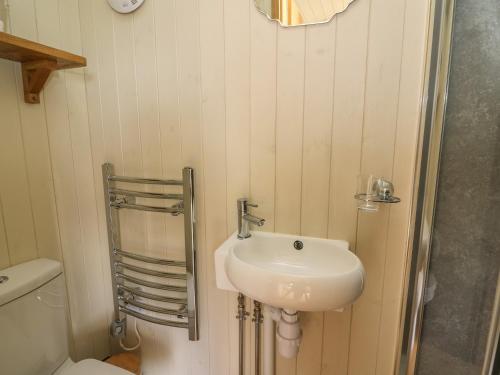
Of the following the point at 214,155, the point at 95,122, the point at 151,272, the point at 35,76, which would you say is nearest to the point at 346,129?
the point at 214,155

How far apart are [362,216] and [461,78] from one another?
0.50 metres

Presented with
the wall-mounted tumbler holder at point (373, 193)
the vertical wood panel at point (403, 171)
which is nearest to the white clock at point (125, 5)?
the vertical wood panel at point (403, 171)

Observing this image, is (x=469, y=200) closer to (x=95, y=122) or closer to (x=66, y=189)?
(x=95, y=122)

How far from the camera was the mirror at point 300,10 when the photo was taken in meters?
0.91

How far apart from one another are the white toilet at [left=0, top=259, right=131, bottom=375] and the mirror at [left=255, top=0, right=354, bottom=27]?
1.30 metres

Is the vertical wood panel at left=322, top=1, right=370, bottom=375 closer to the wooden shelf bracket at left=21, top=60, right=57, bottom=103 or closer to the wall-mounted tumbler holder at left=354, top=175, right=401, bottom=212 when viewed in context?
the wall-mounted tumbler holder at left=354, top=175, right=401, bottom=212

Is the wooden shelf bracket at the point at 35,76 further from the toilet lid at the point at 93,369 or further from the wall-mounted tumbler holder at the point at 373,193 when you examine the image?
the wall-mounted tumbler holder at the point at 373,193

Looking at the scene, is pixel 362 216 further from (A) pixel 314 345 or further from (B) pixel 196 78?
(B) pixel 196 78

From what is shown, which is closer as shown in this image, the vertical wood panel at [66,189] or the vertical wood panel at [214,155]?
the vertical wood panel at [214,155]

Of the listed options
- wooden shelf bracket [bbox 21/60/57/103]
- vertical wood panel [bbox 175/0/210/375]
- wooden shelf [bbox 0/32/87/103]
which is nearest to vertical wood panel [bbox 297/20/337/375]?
vertical wood panel [bbox 175/0/210/375]

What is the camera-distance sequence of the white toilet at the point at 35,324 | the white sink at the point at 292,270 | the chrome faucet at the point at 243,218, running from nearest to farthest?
the white sink at the point at 292,270 < the white toilet at the point at 35,324 < the chrome faucet at the point at 243,218

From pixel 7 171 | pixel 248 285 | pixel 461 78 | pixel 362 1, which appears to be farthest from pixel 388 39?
pixel 7 171

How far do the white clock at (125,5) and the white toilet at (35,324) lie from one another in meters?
1.10

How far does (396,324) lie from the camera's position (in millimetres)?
977
